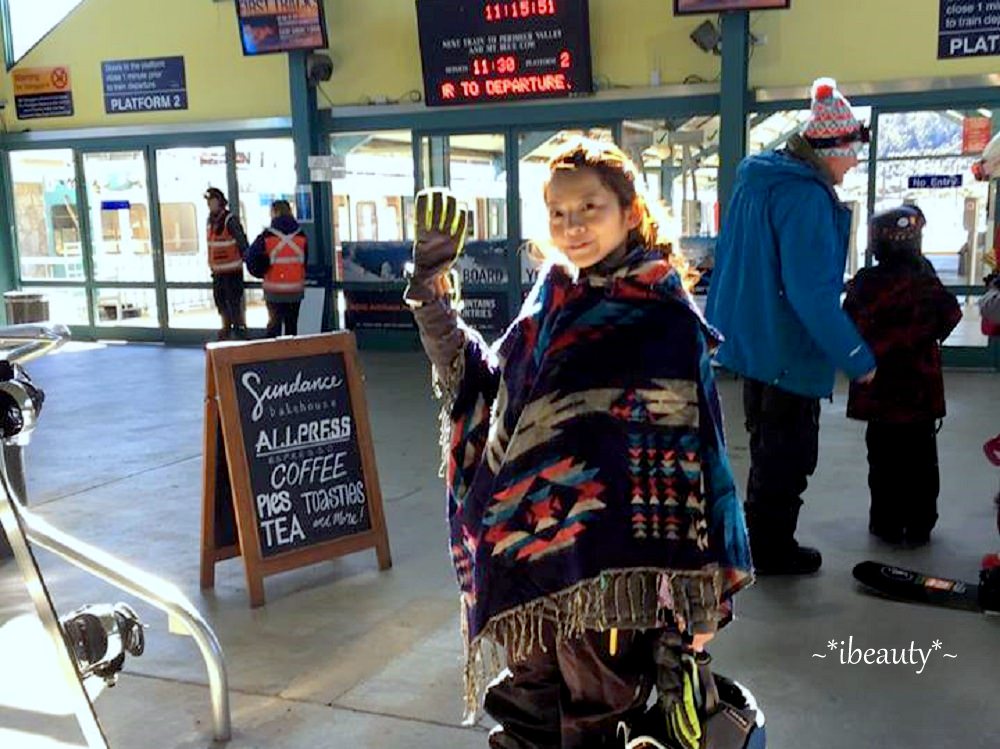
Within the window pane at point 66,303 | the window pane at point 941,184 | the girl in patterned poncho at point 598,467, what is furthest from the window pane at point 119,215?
the girl in patterned poncho at point 598,467

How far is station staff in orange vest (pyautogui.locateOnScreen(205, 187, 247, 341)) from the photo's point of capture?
11.0m

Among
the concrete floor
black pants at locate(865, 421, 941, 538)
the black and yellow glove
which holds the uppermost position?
the black and yellow glove

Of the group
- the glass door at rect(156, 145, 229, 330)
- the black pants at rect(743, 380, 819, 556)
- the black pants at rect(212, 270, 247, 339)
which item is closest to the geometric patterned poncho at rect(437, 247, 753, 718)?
the black pants at rect(743, 380, 819, 556)

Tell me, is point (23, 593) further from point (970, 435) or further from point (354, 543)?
point (970, 435)

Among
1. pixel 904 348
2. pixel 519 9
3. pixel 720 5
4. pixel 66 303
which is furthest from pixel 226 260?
pixel 904 348

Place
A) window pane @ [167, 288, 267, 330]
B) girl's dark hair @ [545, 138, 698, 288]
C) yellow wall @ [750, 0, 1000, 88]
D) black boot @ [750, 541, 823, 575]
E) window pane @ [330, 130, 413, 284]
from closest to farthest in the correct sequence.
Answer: girl's dark hair @ [545, 138, 698, 288]
black boot @ [750, 541, 823, 575]
yellow wall @ [750, 0, 1000, 88]
window pane @ [330, 130, 413, 284]
window pane @ [167, 288, 267, 330]

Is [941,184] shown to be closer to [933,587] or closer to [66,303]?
[933,587]

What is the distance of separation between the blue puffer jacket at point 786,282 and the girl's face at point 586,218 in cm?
179

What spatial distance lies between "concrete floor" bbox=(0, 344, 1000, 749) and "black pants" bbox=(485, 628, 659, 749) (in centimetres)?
70

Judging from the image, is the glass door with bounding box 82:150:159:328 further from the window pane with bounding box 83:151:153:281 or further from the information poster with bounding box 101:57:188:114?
the information poster with bounding box 101:57:188:114

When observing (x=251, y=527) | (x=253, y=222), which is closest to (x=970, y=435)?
(x=251, y=527)

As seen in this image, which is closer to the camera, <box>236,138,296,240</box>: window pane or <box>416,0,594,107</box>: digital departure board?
<box>416,0,594,107</box>: digital departure board

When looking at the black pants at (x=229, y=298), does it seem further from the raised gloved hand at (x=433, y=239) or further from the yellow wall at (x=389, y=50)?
the raised gloved hand at (x=433, y=239)

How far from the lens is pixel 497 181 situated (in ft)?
34.5
